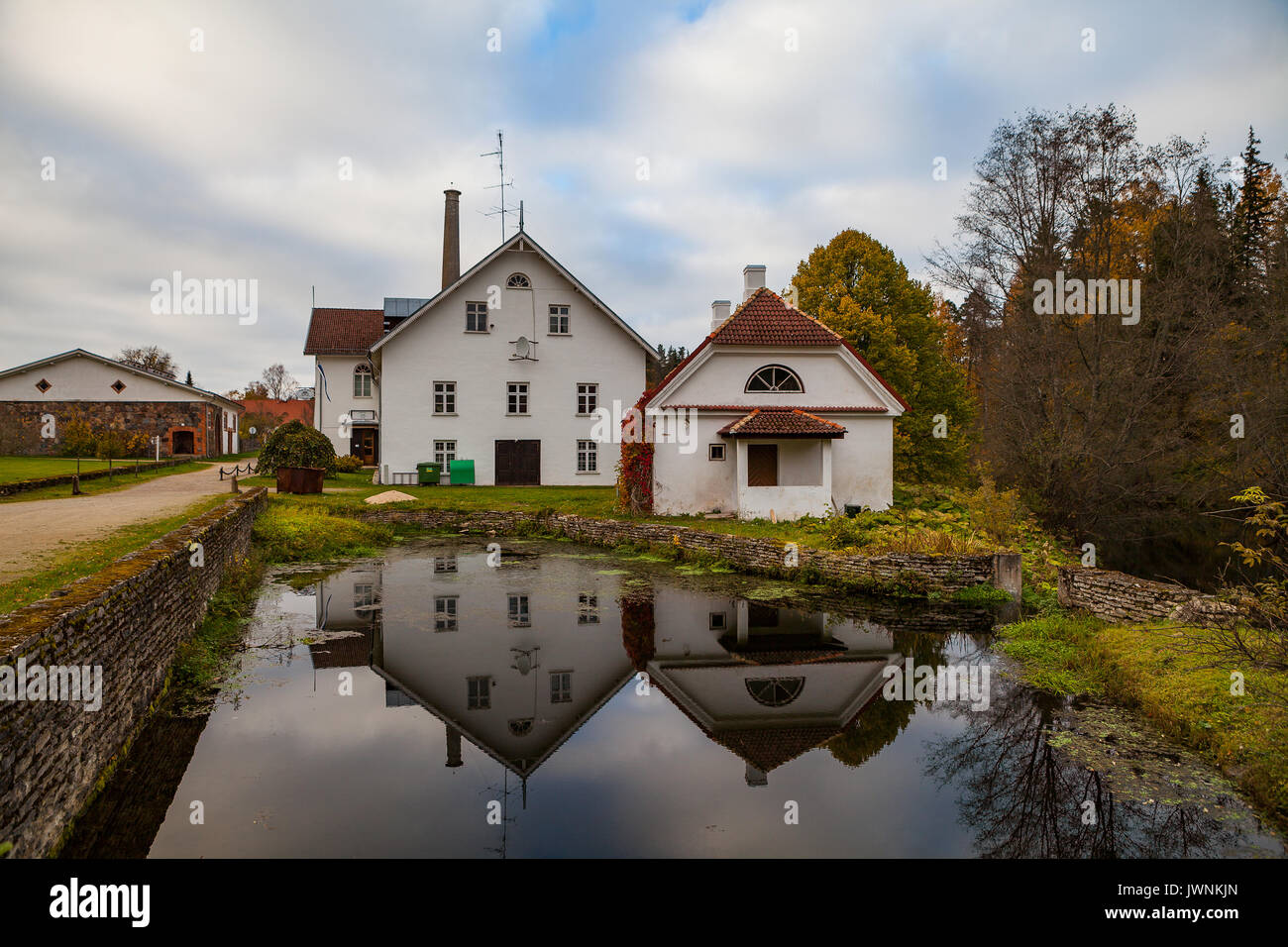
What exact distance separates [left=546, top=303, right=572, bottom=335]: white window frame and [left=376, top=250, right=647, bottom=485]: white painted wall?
0.17 metres

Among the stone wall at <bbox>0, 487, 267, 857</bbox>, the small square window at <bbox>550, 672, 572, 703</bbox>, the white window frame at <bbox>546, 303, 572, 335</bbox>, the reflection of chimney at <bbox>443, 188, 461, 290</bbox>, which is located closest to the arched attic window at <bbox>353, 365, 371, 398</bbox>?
the reflection of chimney at <bbox>443, 188, 461, 290</bbox>

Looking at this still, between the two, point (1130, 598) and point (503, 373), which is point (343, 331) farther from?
point (1130, 598)

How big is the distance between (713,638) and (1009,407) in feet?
52.2

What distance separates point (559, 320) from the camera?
31.6m

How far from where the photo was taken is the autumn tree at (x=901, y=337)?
29.0 m

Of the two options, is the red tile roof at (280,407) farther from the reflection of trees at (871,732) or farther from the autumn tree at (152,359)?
the reflection of trees at (871,732)

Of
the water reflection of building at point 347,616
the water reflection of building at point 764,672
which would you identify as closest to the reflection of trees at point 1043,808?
the water reflection of building at point 764,672

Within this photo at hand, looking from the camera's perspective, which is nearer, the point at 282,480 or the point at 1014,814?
the point at 1014,814

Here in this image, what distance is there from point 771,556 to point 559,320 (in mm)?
18630

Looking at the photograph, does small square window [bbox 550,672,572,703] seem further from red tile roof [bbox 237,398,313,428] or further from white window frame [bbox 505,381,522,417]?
red tile roof [bbox 237,398,313,428]

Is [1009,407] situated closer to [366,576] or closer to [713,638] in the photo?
[713,638]

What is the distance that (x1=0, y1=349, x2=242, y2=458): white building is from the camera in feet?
119
